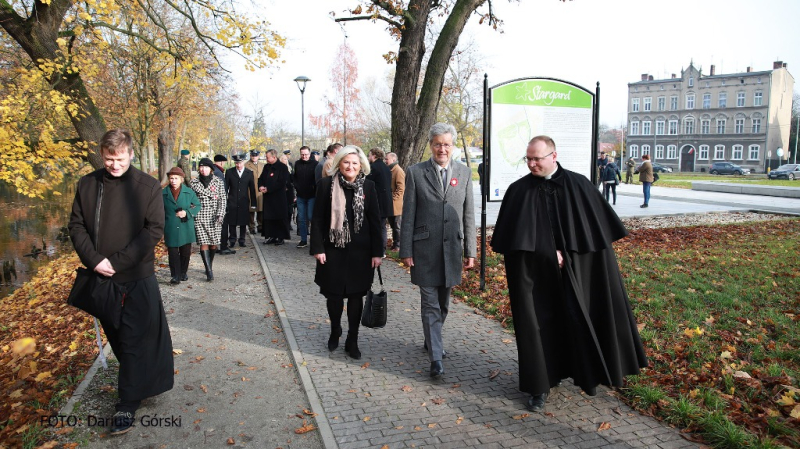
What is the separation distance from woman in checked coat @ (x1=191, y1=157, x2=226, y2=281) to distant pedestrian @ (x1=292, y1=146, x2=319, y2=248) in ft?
7.95

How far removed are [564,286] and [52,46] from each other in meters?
12.6

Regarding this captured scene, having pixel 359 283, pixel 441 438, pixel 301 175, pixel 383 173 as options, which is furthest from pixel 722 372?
pixel 301 175

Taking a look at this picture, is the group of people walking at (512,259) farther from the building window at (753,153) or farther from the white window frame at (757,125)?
the white window frame at (757,125)

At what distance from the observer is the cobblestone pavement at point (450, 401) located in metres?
3.91

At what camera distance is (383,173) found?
1028cm

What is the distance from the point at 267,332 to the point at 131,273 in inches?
98.5

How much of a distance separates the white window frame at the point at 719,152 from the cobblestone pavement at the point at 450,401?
8202cm

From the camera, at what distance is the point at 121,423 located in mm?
4059

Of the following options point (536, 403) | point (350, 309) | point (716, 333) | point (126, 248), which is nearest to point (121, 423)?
point (126, 248)

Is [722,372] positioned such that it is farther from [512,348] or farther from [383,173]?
[383,173]

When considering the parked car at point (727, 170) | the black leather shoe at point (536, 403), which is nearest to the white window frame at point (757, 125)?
the parked car at point (727, 170)

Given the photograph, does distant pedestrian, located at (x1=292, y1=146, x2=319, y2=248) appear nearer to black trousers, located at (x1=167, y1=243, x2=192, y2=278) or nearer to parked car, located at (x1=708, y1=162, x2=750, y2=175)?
black trousers, located at (x1=167, y1=243, x2=192, y2=278)

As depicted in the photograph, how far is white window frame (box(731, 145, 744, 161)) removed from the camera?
74938 mm

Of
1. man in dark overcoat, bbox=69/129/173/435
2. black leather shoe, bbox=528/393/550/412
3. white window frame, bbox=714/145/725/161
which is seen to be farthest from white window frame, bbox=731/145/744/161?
man in dark overcoat, bbox=69/129/173/435
